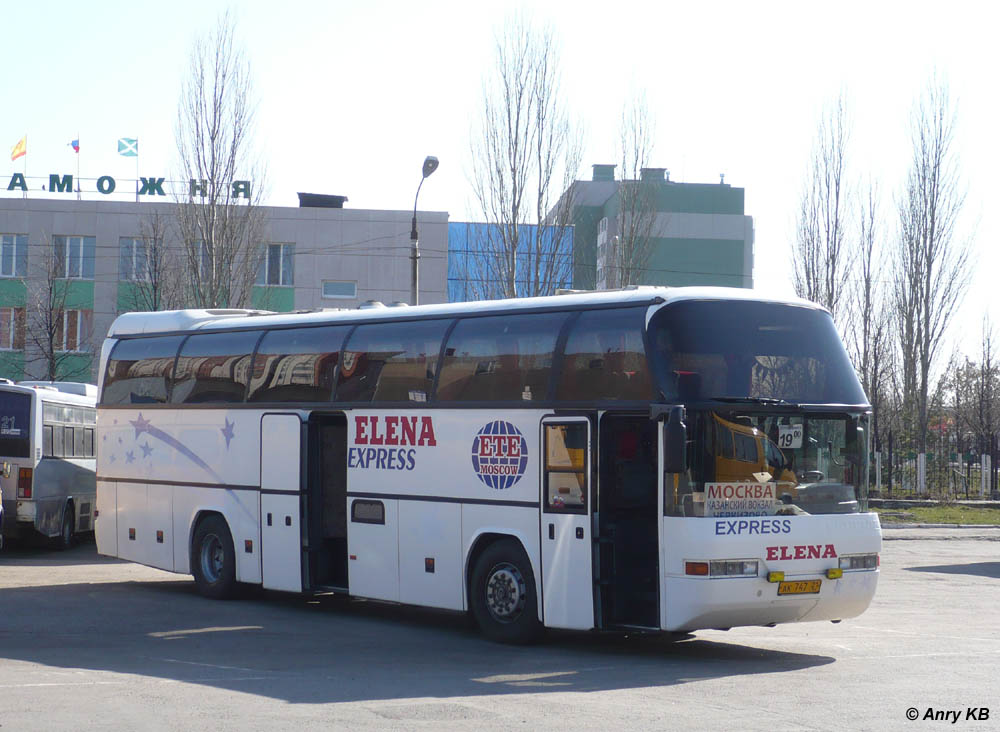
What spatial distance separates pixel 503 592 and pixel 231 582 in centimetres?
515

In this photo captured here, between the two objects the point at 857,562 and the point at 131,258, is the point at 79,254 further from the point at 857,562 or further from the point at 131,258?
the point at 857,562

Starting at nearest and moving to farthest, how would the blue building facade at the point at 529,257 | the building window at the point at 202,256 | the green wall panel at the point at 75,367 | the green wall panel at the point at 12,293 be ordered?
the blue building facade at the point at 529,257, the building window at the point at 202,256, the green wall panel at the point at 75,367, the green wall panel at the point at 12,293

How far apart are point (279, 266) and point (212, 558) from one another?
3881 cm

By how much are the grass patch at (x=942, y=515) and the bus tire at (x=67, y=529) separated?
19.9m

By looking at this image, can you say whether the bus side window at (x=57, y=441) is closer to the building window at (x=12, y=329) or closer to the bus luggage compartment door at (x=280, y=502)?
the bus luggage compartment door at (x=280, y=502)

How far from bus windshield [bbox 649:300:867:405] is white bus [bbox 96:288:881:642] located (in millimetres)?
20

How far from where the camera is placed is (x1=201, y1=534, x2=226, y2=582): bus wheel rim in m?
17.4

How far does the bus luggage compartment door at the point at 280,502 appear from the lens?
1603 centimetres

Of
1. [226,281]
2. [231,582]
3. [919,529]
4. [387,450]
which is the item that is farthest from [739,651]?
[226,281]

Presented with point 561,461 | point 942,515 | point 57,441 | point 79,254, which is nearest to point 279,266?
point 79,254

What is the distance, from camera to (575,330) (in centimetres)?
1281

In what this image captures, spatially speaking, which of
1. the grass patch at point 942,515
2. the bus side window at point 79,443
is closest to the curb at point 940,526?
the grass patch at point 942,515

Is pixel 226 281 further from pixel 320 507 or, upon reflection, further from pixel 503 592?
pixel 503 592

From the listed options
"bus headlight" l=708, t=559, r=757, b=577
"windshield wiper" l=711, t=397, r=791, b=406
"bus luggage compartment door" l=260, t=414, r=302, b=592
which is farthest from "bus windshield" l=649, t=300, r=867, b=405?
"bus luggage compartment door" l=260, t=414, r=302, b=592
